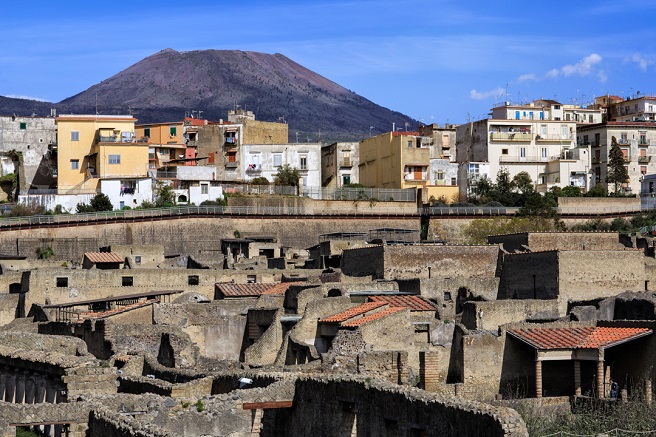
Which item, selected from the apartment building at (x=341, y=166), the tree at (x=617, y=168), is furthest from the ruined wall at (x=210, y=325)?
the tree at (x=617, y=168)

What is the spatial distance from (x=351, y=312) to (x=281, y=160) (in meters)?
52.8

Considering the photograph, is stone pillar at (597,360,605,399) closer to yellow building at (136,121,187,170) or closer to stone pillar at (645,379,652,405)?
stone pillar at (645,379,652,405)

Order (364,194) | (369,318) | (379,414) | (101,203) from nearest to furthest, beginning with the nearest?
1. (379,414)
2. (369,318)
3. (101,203)
4. (364,194)

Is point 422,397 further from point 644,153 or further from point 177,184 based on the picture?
point 644,153

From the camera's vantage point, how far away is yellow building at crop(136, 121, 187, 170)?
87.6m

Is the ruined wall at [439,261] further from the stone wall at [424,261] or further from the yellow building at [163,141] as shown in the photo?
the yellow building at [163,141]

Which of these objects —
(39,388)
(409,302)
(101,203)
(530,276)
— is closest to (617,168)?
(101,203)

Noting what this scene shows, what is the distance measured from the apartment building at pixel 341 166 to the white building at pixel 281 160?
1.64m

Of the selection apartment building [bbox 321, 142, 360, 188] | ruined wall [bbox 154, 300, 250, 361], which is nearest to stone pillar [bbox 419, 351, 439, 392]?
ruined wall [bbox 154, 300, 250, 361]

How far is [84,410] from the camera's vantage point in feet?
72.5

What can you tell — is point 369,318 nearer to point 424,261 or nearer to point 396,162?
point 424,261

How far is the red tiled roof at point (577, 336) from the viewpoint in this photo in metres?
30.8

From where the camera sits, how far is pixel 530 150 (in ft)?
309

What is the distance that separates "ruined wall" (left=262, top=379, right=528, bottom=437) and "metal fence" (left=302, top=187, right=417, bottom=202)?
59.1m
